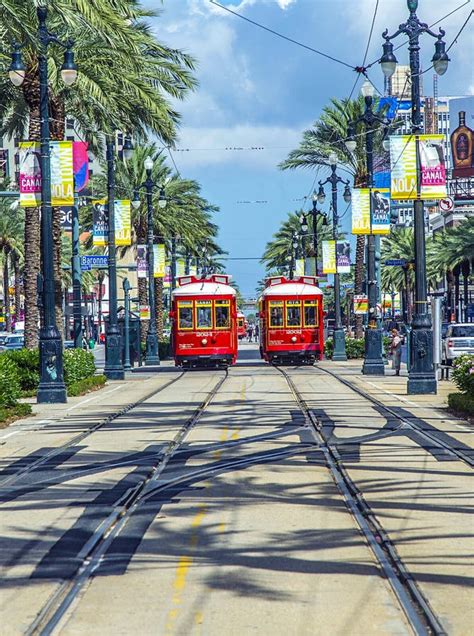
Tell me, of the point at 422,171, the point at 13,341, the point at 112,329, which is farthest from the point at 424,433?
the point at 13,341

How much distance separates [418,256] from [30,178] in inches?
386

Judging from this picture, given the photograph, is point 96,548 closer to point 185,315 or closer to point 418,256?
point 418,256

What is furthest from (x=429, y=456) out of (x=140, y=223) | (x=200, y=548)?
(x=140, y=223)

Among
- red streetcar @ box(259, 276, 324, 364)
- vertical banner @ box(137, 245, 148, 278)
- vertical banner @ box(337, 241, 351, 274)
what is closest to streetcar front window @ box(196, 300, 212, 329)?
red streetcar @ box(259, 276, 324, 364)

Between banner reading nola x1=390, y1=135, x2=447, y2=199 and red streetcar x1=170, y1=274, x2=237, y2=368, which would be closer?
banner reading nola x1=390, y1=135, x2=447, y2=199

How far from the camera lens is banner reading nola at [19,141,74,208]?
28.8 metres

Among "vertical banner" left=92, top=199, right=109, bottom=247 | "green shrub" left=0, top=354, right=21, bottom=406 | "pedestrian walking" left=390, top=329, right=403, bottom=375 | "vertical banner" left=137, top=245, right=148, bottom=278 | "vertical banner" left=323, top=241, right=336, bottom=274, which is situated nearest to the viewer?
"green shrub" left=0, top=354, right=21, bottom=406

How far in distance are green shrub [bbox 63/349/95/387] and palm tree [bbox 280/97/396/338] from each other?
22689mm

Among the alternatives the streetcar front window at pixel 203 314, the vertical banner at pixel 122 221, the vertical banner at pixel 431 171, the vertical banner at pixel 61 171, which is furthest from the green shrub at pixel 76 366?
the vertical banner at pixel 431 171

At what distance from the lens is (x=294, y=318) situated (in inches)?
2004

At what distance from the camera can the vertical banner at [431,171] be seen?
28.9 meters

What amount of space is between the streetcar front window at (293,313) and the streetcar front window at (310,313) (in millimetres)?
301

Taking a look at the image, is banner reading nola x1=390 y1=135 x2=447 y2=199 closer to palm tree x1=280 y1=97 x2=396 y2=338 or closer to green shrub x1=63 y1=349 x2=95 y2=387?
green shrub x1=63 y1=349 x2=95 y2=387

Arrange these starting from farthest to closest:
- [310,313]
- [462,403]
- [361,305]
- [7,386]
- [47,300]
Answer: [310,313] < [361,305] < [47,300] < [7,386] < [462,403]
